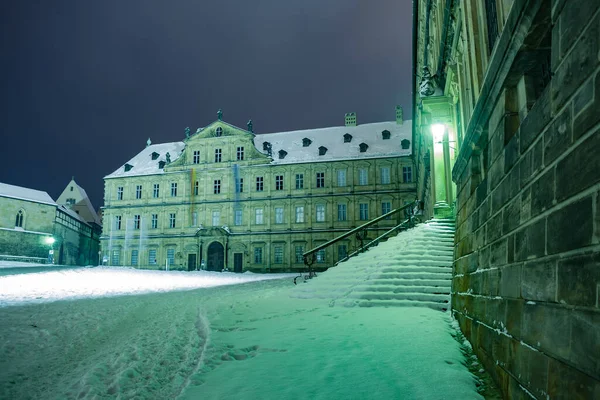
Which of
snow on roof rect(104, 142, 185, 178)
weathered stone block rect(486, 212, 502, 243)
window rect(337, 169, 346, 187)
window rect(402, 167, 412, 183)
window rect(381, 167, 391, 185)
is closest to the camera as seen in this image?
weathered stone block rect(486, 212, 502, 243)

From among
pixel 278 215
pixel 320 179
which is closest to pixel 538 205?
pixel 320 179

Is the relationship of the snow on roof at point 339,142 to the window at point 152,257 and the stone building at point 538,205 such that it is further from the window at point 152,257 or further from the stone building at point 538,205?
the stone building at point 538,205

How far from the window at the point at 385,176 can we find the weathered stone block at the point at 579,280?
3916 cm

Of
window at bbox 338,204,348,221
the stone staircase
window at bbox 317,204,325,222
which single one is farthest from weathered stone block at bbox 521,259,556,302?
window at bbox 317,204,325,222

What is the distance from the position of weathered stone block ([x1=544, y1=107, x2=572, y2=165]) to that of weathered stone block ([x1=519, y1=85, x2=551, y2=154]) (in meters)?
0.12

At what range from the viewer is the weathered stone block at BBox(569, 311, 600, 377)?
1912 mm

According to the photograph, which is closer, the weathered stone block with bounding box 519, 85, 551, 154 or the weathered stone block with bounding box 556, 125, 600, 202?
the weathered stone block with bounding box 556, 125, 600, 202

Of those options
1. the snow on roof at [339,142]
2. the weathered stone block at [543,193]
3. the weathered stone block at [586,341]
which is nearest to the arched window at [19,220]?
the snow on roof at [339,142]

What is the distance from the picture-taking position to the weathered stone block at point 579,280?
193 cm

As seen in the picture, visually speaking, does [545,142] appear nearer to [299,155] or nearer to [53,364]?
[53,364]

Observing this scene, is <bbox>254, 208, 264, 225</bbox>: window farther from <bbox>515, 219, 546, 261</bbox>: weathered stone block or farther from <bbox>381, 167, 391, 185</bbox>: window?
<bbox>515, 219, 546, 261</bbox>: weathered stone block

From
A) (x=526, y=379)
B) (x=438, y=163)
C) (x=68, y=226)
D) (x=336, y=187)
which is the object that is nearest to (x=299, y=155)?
(x=336, y=187)

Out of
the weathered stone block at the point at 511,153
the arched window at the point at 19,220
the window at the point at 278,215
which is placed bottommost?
the weathered stone block at the point at 511,153

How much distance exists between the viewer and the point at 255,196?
4378cm
